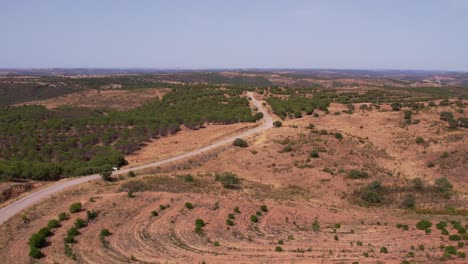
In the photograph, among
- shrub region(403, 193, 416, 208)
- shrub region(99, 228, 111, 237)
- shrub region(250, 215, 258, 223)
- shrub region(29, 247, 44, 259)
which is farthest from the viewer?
shrub region(403, 193, 416, 208)

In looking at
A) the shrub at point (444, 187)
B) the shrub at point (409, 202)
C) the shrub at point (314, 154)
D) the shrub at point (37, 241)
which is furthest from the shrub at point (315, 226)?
the shrub at point (314, 154)

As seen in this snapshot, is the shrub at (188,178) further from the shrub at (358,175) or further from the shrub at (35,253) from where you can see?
the shrub at (35,253)

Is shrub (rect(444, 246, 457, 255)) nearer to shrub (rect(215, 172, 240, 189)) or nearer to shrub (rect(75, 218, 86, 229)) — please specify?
shrub (rect(215, 172, 240, 189))

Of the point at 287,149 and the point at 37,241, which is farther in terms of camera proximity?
the point at 287,149

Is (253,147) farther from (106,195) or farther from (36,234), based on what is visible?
(36,234)

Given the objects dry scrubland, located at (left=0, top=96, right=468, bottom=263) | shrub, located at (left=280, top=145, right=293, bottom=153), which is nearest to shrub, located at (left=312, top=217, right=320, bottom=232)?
dry scrubland, located at (left=0, top=96, right=468, bottom=263)

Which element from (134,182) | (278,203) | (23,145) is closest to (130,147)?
(23,145)

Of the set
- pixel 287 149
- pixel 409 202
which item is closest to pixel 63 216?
pixel 409 202

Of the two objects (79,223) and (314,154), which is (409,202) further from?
(79,223)
